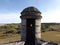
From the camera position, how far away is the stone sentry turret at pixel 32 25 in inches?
301

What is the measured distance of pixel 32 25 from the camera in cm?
809

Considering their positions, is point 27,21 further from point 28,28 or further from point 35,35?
point 35,35

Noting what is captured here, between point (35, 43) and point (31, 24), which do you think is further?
point (31, 24)

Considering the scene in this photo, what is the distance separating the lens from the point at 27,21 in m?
8.05

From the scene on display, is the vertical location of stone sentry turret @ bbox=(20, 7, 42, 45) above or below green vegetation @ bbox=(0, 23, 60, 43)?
above

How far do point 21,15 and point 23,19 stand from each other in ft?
0.95

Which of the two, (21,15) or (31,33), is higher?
(21,15)

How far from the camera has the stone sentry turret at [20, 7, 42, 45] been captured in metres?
7.66

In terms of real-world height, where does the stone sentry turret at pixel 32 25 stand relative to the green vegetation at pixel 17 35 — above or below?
above

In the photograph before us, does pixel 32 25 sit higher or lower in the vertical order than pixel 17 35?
higher

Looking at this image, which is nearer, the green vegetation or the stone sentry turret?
the stone sentry turret

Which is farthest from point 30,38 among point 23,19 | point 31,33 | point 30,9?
point 30,9

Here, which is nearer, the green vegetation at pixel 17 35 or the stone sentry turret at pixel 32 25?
the stone sentry turret at pixel 32 25

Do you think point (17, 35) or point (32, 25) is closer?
point (32, 25)
